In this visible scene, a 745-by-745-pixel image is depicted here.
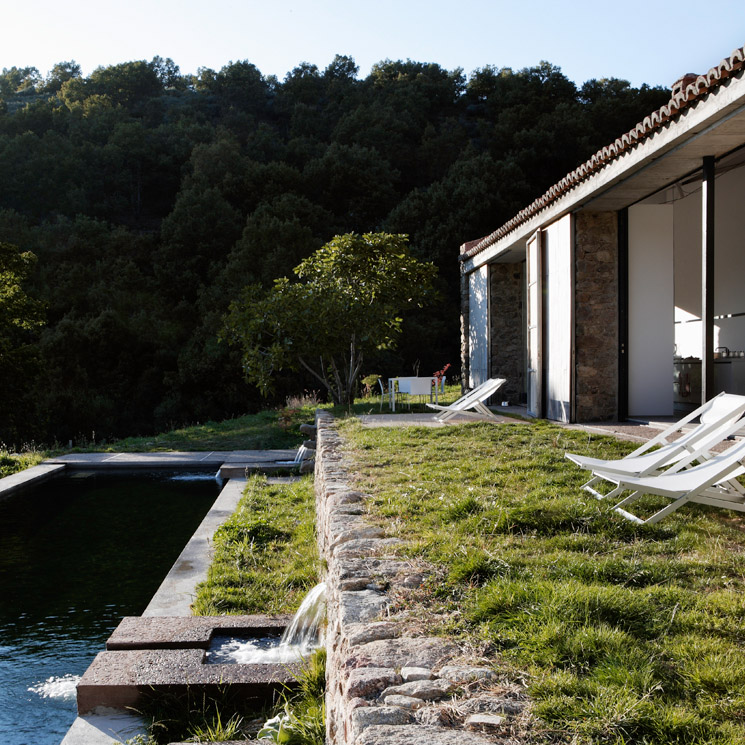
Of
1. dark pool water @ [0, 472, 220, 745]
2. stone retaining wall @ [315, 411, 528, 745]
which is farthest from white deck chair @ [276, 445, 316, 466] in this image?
stone retaining wall @ [315, 411, 528, 745]

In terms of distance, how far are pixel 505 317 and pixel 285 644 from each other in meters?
9.41

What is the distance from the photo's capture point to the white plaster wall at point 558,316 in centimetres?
834

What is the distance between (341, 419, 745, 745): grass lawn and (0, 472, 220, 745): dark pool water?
2.02 m

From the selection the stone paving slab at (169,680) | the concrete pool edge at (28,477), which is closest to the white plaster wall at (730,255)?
the stone paving slab at (169,680)

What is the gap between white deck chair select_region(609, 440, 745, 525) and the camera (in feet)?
11.1

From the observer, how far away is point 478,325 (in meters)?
13.2

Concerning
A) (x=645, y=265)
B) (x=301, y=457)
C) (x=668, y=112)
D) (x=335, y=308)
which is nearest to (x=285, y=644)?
(x=668, y=112)

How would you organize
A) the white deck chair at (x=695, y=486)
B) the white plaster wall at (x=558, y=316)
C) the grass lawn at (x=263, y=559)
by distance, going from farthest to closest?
the white plaster wall at (x=558, y=316) → the grass lawn at (x=263, y=559) → the white deck chair at (x=695, y=486)

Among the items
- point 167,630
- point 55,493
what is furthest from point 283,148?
point 167,630

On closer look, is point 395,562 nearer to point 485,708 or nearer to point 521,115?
point 485,708

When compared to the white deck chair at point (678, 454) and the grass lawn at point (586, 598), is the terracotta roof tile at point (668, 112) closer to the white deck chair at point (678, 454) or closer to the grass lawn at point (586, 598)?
the white deck chair at point (678, 454)

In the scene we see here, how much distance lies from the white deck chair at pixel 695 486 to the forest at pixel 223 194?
17.7 m

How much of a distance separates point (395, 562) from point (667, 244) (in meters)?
→ 6.79

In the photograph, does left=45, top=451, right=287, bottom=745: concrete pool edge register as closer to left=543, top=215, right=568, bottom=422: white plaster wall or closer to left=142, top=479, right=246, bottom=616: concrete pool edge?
left=142, top=479, right=246, bottom=616: concrete pool edge
